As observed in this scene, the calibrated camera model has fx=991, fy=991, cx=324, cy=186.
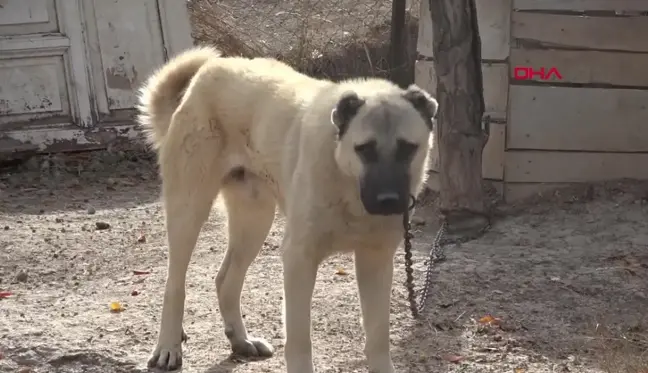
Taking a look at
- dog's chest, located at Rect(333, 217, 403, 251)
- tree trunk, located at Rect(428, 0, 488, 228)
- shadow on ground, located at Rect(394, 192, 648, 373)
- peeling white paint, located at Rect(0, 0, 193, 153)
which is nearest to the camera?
dog's chest, located at Rect(333, 217, 403, 251)

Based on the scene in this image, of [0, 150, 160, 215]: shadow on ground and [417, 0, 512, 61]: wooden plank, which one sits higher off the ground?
[417, 0, 512, 61]: wooden plank

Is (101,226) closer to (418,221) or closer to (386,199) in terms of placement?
(418,221)

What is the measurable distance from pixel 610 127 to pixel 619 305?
1.94 meters

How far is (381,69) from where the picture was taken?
9.19m

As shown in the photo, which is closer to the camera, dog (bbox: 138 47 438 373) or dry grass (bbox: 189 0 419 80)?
dog (bbox: 138 47 438 373)

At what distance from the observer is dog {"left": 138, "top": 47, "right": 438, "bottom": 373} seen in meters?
3.80

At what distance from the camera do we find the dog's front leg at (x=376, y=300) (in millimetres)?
4156

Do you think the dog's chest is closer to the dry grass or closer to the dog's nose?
the dog's nose

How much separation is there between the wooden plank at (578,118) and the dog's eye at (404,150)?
127 inches

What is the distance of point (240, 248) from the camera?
190 inches

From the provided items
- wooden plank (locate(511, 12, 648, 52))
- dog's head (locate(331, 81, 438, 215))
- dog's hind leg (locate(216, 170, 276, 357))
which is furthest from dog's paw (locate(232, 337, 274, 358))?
wooden plank (locate(511, 12, 648, 52))

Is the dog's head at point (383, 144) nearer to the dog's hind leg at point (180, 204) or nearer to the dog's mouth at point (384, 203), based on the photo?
the dog's mouth at point (384, 203)

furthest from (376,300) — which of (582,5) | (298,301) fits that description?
(582,5)

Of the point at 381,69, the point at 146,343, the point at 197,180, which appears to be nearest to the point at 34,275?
the point at 146,343
